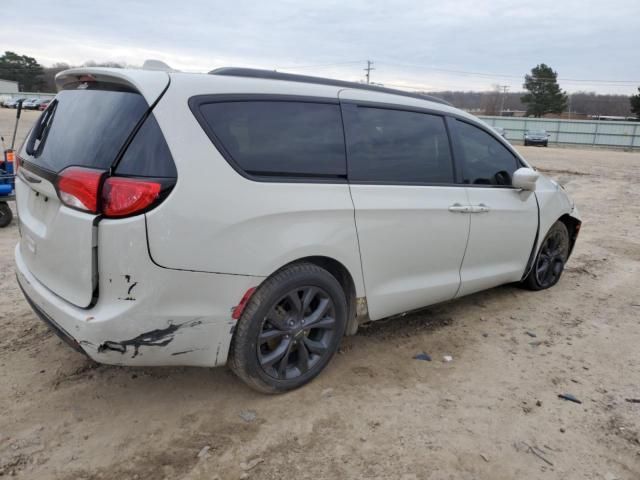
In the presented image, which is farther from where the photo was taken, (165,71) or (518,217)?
(518,217)

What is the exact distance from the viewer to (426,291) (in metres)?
3.55

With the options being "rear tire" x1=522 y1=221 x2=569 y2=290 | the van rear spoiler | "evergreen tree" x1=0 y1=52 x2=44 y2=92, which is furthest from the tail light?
"evergreen tree" x1=0 y1=52 x2=44 y2=92

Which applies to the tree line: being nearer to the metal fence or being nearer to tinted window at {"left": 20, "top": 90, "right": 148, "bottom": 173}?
the metal fence

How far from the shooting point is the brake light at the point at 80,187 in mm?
2273

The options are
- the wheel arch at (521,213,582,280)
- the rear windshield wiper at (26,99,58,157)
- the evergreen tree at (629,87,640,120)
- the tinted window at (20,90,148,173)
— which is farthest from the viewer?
the evergreen tree at (629,87,640,120)

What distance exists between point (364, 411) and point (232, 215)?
1.34 meters

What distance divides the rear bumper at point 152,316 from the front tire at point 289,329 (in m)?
0.11

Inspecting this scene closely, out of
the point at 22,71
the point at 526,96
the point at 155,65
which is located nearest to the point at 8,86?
the point at 22,71

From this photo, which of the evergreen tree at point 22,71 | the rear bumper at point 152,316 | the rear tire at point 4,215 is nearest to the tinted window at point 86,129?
the rear bumper at point 152,316

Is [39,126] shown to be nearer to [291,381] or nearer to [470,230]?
[291,381]

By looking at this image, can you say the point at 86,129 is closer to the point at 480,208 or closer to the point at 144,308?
the point at 144,308

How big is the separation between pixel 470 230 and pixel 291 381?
1.77 metres

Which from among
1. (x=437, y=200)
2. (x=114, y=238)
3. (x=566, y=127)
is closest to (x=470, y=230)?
(x=437, y=200)

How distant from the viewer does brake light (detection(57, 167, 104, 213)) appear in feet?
7.46
